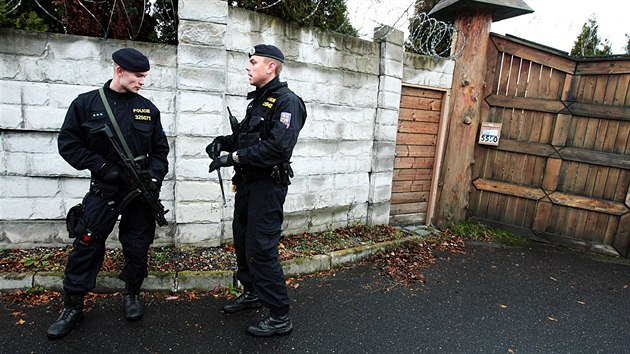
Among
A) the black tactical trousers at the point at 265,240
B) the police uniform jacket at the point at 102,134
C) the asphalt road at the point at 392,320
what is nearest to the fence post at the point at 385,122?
the asphalt road at the point at 392,320

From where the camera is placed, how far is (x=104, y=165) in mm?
2650

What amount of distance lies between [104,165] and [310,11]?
9.65ft

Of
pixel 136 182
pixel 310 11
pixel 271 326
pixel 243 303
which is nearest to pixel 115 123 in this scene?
pixel 136 182

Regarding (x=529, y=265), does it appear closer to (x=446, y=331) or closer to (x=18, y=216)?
(x=446, y=331)

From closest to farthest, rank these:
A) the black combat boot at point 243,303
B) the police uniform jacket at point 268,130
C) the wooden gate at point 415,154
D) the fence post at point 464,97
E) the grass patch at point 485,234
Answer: the police uniform jacket at point 268,130 < the black combat boot at point 243,303 < the fence post at point 464,97 < the wooden gate at point 415,154 < the grass patch at point 485,234

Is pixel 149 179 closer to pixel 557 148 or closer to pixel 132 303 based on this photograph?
pixel 132 303

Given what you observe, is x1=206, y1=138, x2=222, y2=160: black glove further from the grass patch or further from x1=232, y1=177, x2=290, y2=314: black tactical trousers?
the grass patch

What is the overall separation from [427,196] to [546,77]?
7.98 ft

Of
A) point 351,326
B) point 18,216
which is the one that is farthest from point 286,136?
point 18,216

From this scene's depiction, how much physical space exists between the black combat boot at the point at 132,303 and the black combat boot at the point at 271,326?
0.93m

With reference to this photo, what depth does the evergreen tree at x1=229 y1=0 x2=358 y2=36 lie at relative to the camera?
4.04 meters

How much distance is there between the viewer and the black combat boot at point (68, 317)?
8.70 feet

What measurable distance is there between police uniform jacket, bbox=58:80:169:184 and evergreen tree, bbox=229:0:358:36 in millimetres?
1868

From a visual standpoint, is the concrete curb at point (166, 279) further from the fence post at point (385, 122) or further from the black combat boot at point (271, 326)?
the fence post at point (385, 122)
